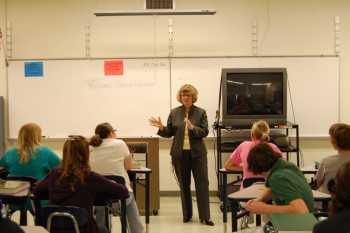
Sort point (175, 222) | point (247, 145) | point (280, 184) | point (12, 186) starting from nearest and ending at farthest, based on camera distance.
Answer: point (280, 184)
point (12, 186)
point (247, 145)
point (175, 222)

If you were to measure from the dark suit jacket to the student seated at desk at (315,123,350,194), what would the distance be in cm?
146

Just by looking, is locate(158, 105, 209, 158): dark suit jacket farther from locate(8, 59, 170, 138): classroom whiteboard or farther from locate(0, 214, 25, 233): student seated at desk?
locate(0, 214, 25, 233): student seated at desk

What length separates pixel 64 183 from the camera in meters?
2.41

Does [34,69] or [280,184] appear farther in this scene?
[34,69]

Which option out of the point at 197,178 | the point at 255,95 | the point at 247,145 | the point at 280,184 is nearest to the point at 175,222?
the point at 197,178

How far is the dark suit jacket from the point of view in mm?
4332

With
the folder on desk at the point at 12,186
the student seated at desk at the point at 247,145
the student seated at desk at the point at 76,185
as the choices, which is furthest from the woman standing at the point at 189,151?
the student seated at desk at the point at 76,185

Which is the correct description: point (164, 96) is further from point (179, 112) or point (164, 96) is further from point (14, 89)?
point (14, 89)

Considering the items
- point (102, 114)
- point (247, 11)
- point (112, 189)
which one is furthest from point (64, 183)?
point (247, 11)

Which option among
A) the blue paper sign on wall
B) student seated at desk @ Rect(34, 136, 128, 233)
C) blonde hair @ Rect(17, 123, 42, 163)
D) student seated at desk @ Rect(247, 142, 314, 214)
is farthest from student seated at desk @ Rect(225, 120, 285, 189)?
the blue paper sign on wall

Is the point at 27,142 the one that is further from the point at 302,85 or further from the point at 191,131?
the point at 302,85

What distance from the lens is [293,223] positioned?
1843 millimetres

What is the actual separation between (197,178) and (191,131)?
1.75ft

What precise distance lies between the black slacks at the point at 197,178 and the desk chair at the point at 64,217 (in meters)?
2.10
